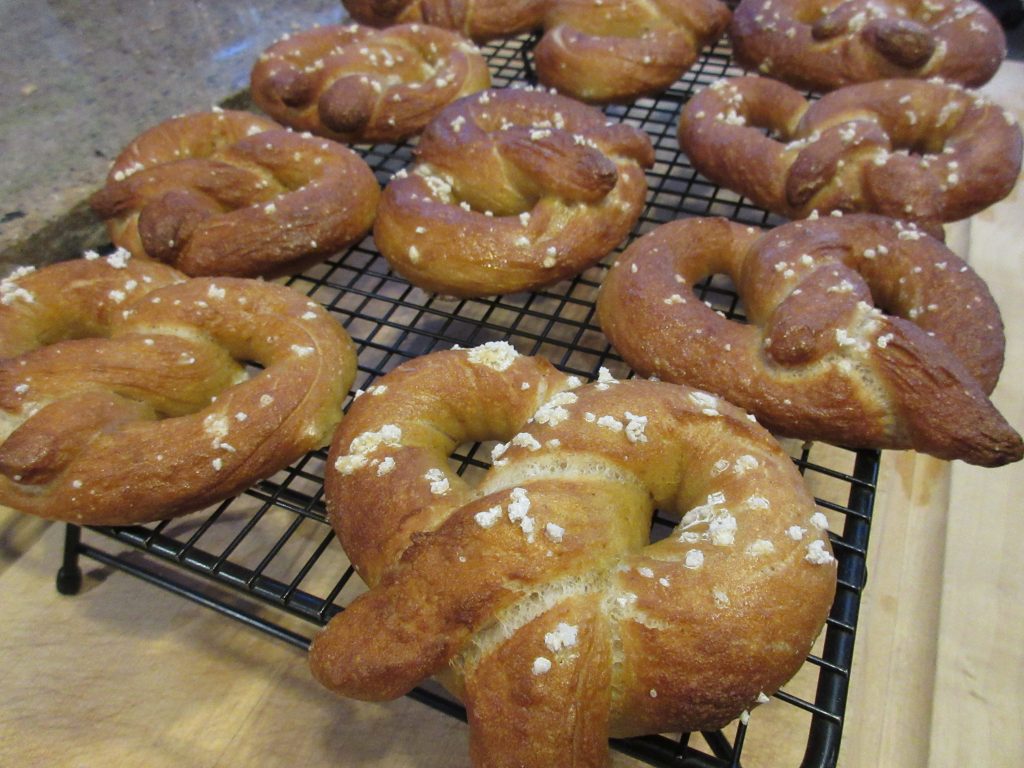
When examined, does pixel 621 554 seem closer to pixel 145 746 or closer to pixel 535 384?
pixel 535 384

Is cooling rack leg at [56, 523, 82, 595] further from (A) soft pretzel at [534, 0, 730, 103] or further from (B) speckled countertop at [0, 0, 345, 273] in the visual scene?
(A) soft pretzel at [534, 0, 730, 103]

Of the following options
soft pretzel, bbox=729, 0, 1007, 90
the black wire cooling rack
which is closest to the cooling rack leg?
the black wire cooling rack

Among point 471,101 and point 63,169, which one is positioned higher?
point 471,101

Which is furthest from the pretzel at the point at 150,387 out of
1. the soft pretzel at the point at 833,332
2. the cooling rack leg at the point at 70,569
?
the soft pretzel at the point at 833,332

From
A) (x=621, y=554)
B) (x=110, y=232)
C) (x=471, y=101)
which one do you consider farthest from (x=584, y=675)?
(x=110, y=232)

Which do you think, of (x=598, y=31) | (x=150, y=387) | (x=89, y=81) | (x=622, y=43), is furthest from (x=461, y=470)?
(x=89, y=81)

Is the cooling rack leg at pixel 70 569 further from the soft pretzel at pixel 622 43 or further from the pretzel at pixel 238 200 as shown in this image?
the soft pretzel at pixel 622 43
